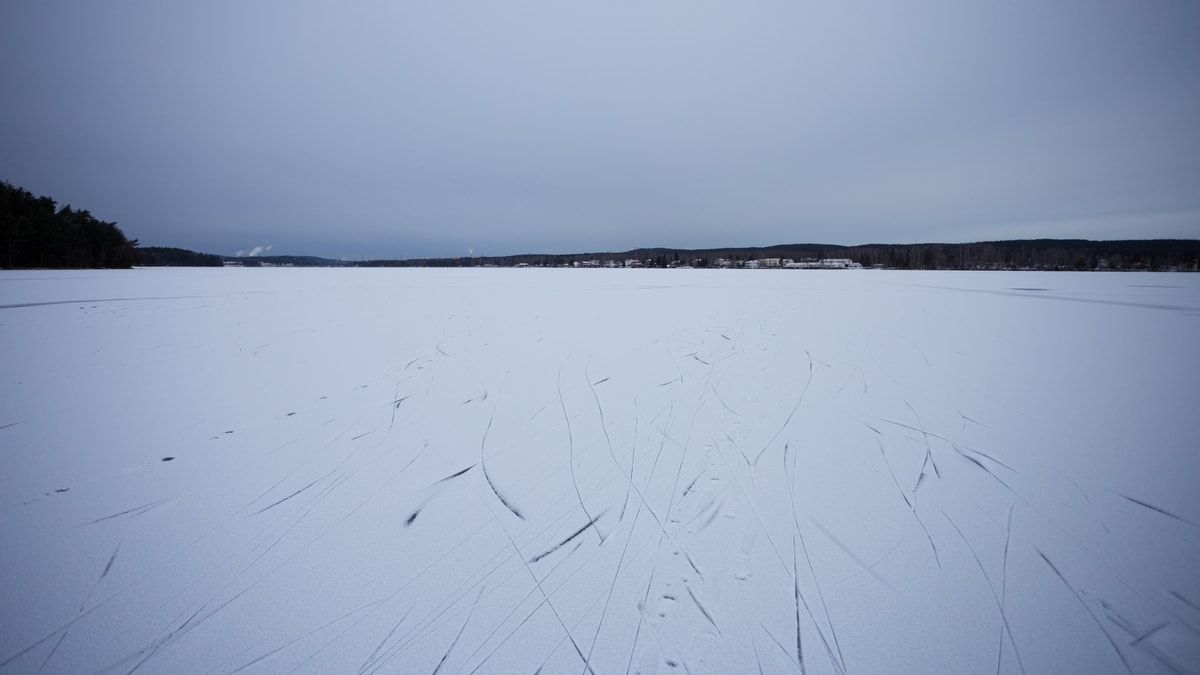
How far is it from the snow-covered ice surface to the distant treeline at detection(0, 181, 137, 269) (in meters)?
52.2

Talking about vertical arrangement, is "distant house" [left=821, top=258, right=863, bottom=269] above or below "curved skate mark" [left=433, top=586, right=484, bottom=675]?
above

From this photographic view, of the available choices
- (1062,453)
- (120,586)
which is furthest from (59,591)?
(1062,453)

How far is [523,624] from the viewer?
182cm

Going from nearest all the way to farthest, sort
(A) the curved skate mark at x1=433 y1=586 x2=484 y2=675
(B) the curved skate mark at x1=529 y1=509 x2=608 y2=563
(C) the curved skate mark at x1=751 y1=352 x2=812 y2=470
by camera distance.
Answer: (A) the curved skate mark at x1=433 y1=586 x2=484 y2=675, (B) the curved skate mark at x1=529 y1=509 x2=608 y2=563, (C) the curved skate mark at x1=751 y1=352 x2=812 y2=470

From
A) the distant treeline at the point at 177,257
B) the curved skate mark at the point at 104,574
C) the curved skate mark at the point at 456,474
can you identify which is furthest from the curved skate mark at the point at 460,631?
the distant treeline at the point at 177,257

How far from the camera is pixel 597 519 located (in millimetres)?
2543

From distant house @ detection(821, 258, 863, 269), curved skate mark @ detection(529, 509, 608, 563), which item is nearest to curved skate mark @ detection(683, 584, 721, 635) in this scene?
curved skate mark @ detection(529, 509, 608, 563)

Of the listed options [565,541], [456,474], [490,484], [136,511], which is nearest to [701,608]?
[565,541]

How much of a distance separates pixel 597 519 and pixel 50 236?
6447 centimetres

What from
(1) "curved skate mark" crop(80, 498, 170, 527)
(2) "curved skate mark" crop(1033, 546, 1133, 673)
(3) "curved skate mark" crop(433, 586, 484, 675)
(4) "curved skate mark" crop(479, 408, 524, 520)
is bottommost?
(2) "curved skate mark" crop(1033, 546, 1133, 673)

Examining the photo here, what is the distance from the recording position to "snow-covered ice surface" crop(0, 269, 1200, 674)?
1.74 meters

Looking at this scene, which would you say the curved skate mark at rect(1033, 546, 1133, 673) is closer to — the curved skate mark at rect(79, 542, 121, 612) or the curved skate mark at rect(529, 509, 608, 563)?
the curved skate mark at rect(529, 509, 608, 563)

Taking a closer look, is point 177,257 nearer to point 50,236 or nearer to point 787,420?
point 50,236

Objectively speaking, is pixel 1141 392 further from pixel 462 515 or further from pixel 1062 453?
pixel 462 515
